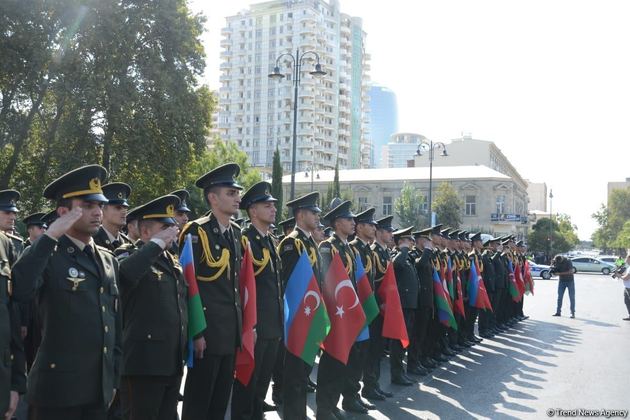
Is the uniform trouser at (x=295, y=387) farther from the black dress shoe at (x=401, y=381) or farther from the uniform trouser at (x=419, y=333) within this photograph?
the uniform trouser at (x=419, y=333)

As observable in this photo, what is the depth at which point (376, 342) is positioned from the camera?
799 centimetres

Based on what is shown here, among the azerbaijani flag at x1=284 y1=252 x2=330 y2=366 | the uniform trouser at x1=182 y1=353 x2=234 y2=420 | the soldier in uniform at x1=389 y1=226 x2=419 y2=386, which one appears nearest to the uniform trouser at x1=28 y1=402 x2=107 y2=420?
the uniform trouser at x1=182 y1=353 x2=234 y2=420

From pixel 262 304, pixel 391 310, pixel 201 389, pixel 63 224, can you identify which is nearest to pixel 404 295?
pixel 391 310

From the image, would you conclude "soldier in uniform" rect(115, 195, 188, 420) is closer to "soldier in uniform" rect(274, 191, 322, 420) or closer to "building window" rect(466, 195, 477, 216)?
"soldier in uniform" rect(274, 191, 322, 420)

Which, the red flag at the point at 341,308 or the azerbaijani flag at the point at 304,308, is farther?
the red flag at the point at 341,308

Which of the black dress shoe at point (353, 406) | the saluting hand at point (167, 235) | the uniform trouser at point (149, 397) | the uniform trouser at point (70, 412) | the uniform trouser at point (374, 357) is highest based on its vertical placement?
the saluting hand at point (167, 235)

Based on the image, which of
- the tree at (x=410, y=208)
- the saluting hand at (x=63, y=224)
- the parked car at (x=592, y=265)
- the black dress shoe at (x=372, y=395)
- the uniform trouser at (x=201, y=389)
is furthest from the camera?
the tree at (x=410, y=208)

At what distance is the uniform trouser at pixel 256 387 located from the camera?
5461 mm

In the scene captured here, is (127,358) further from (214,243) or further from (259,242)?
(259,242)

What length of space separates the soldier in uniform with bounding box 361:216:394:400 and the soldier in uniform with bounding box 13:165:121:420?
4.43 m

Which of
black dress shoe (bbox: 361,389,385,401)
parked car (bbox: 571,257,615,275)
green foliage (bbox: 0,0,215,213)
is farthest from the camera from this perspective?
parked car (bbox: 571,257,615,275)

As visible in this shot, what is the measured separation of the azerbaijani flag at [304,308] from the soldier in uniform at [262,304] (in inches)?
17.1

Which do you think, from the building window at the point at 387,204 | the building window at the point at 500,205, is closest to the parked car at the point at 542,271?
the building window at the point at 500,205

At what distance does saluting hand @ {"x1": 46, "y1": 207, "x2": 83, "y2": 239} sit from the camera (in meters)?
3.37
